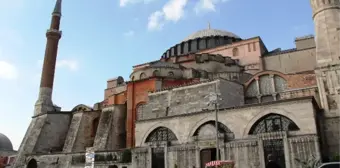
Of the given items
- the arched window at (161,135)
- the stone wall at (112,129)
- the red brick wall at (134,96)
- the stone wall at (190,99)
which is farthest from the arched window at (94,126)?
the arched window at (161,135)

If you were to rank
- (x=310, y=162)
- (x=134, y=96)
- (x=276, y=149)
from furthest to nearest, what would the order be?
1. (x=134, y=96)
2. (x=276, y=149)
3. (x=310, y=162)

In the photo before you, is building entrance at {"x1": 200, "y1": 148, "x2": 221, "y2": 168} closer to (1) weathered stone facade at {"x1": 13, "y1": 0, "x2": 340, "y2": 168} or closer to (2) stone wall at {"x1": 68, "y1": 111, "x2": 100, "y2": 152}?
(1) weathered stone facade at {"x1": 13, "y1": 0, "x2": 340, "y2": 168}


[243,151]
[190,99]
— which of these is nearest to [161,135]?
[190,99]

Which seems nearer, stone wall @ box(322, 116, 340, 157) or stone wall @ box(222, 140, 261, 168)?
stone wall @ box(222, 140, 261, 168)

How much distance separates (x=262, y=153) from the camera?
1366cm

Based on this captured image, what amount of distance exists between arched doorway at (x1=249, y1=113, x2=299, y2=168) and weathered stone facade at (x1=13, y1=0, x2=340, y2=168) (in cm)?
4

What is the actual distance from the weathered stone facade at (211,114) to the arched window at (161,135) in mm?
54

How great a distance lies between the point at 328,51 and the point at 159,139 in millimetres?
9995

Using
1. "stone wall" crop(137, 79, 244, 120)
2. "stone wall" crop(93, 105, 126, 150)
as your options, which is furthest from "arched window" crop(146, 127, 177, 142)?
"stone wall" crop(93, 105, 126, 150)

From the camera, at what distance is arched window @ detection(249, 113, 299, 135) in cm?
1372

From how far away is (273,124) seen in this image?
14148 millimetres

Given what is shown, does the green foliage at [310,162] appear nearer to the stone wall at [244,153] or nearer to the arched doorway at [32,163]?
the stone wall at [244,153]

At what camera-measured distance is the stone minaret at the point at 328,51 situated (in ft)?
51.0

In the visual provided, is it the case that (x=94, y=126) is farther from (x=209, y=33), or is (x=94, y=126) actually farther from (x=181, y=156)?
(x=209, y=33)
